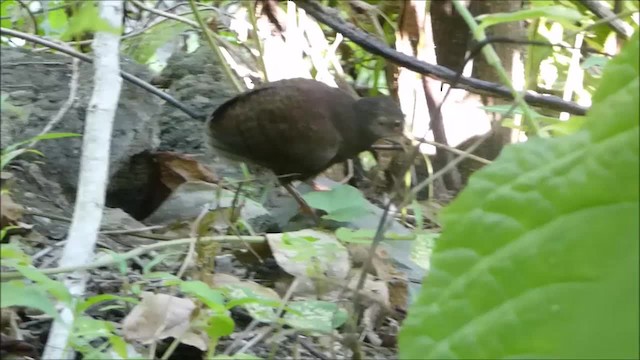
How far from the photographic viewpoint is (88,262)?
0.99 metres

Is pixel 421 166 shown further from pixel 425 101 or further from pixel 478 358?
pixel 478 358

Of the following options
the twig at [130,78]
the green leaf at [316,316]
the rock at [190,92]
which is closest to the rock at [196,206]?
the twig at [130,78]

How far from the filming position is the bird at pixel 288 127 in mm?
2191

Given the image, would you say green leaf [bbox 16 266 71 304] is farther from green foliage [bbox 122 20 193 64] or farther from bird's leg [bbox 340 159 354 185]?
green foliage [bbox 122 20 193 64]

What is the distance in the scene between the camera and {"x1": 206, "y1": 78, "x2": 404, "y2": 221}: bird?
7.19ft

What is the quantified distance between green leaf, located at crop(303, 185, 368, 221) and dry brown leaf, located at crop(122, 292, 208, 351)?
51 centimetres

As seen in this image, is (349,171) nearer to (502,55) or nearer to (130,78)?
(502,55)

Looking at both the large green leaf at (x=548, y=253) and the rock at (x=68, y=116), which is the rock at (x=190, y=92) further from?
the large green leaf at (x=548, y=253)

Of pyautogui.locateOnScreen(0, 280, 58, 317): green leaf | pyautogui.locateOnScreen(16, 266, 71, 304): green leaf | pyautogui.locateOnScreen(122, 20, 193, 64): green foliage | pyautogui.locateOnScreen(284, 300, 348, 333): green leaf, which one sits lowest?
pyautogui.locateOnScreen(284, 300, 348, 333): green leaf

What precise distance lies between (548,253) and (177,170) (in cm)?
164

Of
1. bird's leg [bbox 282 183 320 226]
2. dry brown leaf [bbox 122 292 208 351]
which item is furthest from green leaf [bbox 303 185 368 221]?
dry brown leaf [bbox 122 292 208 351]

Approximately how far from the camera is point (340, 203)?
158 cm

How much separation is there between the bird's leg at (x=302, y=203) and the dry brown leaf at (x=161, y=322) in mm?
595

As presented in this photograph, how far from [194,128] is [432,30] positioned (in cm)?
80
